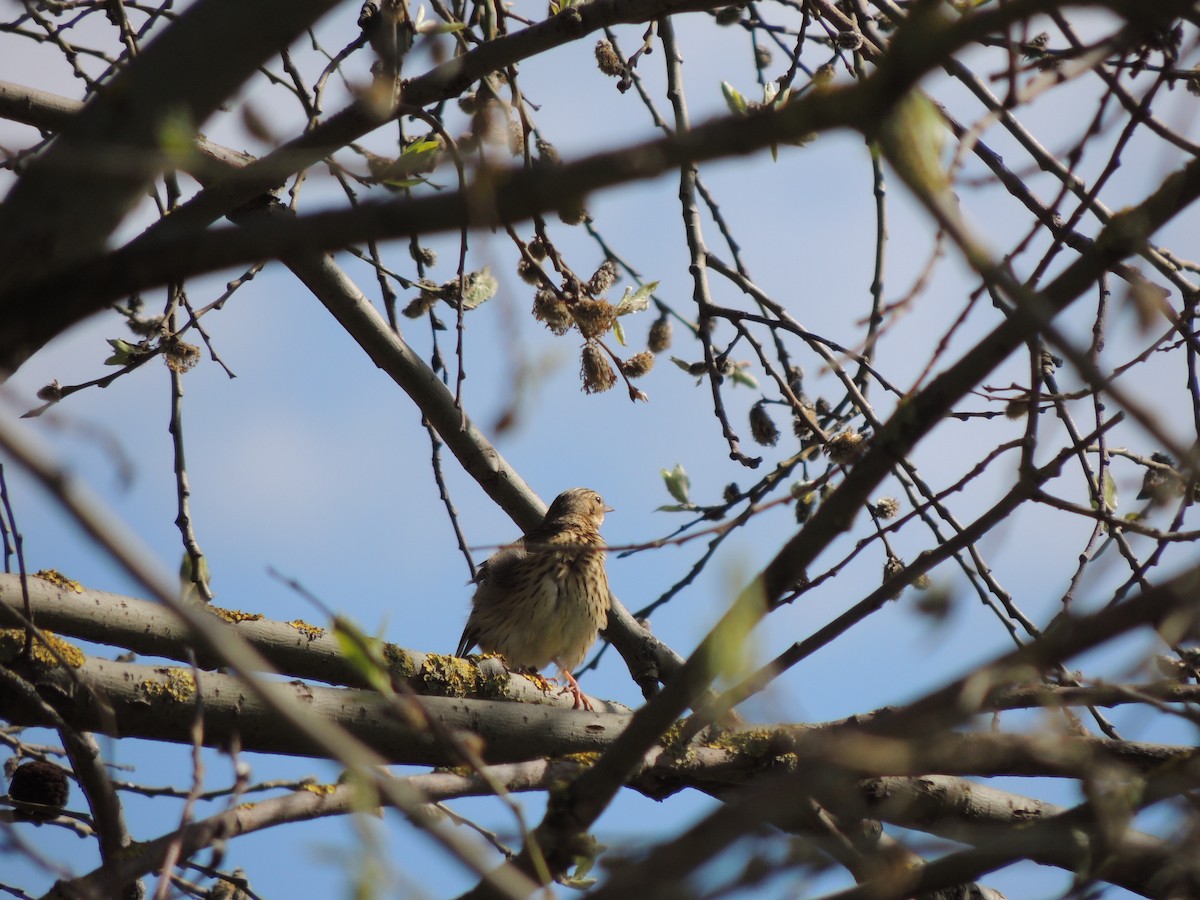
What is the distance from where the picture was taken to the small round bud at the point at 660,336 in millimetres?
5555

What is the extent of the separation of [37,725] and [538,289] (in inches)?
96.5

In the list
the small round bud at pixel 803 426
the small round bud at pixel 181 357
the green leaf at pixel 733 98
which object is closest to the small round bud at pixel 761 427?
the small round bud at pixel 803 426

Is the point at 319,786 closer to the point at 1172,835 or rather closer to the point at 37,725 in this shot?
the point at 37,725

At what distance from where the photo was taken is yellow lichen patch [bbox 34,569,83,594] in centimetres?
375

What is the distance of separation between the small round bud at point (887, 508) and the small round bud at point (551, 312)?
1.48m

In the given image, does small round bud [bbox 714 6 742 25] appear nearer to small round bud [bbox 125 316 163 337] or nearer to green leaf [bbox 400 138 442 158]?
green leaf [bbox 400 138 442 158]

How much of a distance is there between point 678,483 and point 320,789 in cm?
272

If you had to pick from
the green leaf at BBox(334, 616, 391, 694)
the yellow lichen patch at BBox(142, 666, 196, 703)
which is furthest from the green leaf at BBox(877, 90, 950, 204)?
the yellow lichen patch at BBox(142, 666, 196, 703)

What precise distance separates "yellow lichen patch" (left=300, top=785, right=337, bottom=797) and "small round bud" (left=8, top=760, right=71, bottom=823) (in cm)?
133

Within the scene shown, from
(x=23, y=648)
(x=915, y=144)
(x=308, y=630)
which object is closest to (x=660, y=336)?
(x=308, y=630)

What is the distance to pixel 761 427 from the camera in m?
4.98

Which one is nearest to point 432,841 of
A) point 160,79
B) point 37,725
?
point 160,79

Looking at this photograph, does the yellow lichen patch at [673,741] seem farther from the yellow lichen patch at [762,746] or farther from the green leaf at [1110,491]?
the green leaf at [1110,491]

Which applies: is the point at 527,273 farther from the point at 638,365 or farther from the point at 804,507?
the point at 804,507
